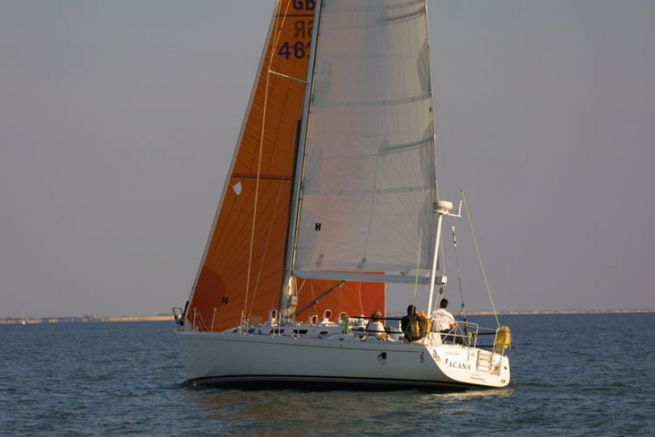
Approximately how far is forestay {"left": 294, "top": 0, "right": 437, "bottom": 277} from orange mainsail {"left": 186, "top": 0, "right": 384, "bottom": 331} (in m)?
1.49

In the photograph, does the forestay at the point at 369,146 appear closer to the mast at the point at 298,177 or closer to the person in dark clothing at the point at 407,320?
the mast at the point at 298,177

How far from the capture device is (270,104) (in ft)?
96.7

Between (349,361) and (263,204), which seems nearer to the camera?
(349,361)

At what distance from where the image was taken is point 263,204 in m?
28.9

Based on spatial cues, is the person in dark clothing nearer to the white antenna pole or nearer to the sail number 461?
the white antenna pole

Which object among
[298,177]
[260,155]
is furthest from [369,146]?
[260,155]

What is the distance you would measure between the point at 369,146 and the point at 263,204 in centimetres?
366

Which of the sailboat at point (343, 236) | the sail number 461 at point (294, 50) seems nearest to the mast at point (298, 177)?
the sailboat at point (343, 236)

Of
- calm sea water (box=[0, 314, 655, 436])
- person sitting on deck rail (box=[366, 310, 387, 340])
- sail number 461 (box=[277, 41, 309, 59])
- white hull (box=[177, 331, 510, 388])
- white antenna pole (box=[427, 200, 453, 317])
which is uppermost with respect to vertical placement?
sail number 461 (box=[277, 41, 309, 59])

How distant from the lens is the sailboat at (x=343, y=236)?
24.9 m

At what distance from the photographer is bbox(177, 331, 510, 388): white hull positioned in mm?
24422

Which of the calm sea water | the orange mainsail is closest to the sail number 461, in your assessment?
the orange mainsail

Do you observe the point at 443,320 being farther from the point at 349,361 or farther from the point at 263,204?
the point at 263,204

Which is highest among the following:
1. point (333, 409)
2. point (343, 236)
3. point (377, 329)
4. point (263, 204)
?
point (263, 204)
